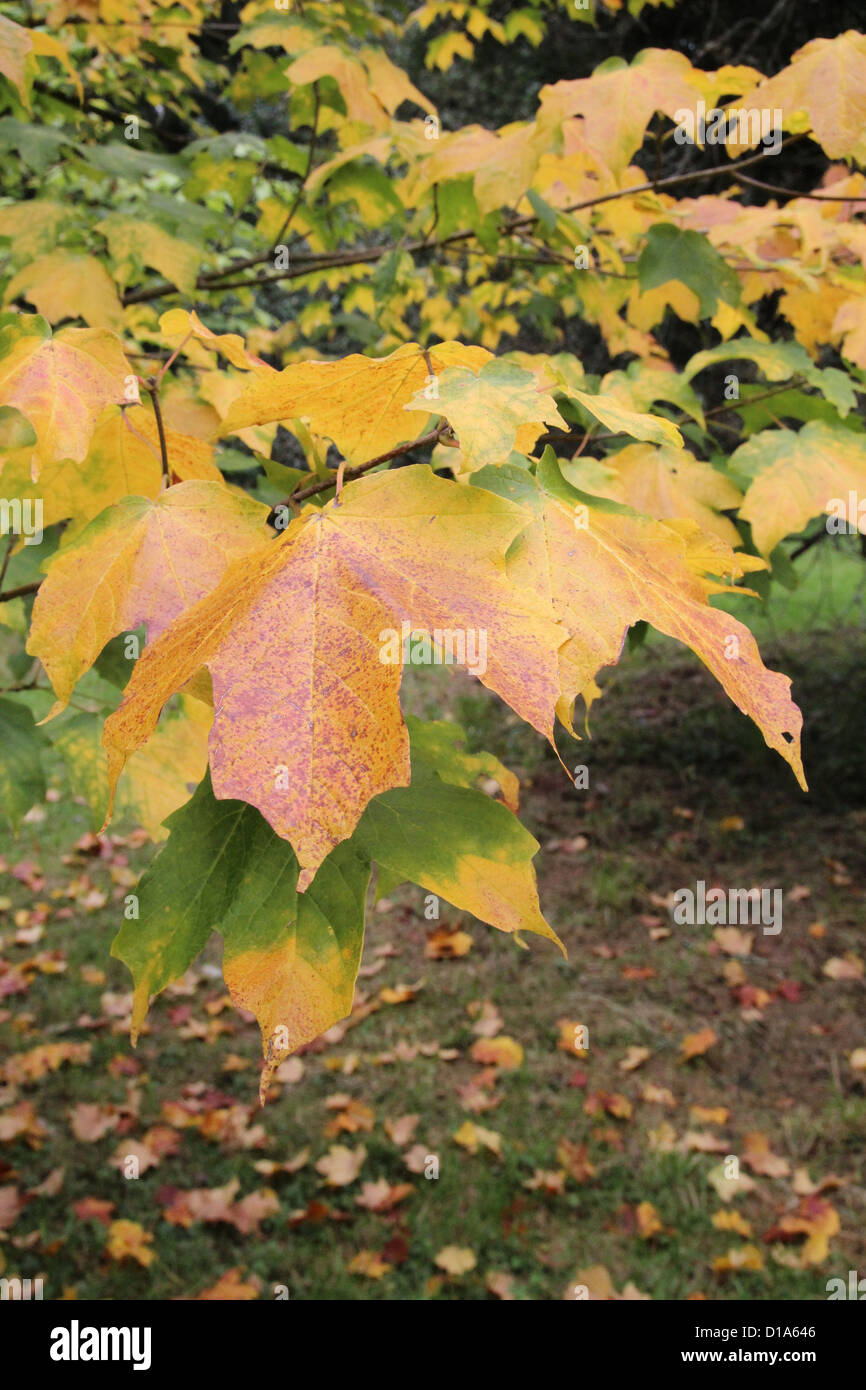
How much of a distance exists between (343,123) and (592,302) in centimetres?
86

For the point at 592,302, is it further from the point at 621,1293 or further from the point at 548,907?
the point at 548,907

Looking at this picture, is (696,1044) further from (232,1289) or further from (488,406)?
(488,406)

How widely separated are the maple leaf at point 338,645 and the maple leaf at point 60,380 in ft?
1.00

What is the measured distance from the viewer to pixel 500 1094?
3486 millimetres

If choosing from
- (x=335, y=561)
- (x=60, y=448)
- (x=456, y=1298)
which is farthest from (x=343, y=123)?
(x=456, y=1298)

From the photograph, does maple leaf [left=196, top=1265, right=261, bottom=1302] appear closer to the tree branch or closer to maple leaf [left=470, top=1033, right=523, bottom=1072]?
maple leaf [left=470, top=1033, right=523, bottom=1072]

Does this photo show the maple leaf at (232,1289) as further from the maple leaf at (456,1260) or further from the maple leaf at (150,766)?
the maple leaf at (150,766)

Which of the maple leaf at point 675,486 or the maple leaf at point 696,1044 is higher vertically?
the maple leaf at point 675,486

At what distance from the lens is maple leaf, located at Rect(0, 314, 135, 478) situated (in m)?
0.95

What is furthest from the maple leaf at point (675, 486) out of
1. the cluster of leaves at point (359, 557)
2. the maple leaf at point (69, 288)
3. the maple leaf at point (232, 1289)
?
the maple leaf at point (232, 1289)

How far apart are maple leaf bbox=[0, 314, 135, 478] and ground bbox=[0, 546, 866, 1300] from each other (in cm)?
260

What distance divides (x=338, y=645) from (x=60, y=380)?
0.52 metres

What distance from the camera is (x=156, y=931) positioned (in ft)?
2.83

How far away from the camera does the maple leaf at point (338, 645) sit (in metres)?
0.63
